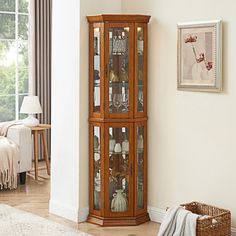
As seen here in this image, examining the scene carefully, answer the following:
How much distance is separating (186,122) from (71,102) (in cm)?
110

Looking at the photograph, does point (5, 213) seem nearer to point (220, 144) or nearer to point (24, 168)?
point (24, 168)

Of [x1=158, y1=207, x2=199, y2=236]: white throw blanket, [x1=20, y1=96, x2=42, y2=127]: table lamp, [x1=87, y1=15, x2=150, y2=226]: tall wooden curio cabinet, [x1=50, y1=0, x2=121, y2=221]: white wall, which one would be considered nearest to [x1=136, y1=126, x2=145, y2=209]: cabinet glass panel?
[x1=87, y1=15, x2=150, y2=226]: tall wooden curio cabinet

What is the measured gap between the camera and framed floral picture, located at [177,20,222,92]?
476cm

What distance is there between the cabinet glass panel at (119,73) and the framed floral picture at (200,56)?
494mm

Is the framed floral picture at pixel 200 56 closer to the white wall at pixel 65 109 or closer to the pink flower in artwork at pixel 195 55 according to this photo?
the pink flower in artwork at pixel 195 55

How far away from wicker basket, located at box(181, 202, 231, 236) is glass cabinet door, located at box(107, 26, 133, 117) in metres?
1.06

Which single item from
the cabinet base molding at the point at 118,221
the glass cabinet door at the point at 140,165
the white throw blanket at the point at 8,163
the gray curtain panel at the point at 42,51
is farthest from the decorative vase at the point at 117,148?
the gray curtain panel at the point at 42,51

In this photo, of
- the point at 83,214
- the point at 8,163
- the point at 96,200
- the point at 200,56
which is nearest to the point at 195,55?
the point at 200,56

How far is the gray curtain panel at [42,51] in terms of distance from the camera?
8.04m

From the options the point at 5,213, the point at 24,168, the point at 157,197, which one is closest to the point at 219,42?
the point at 157,197

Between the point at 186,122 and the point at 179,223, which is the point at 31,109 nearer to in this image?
the point at 186,122

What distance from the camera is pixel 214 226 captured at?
460cm

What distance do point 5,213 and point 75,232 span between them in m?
0.91

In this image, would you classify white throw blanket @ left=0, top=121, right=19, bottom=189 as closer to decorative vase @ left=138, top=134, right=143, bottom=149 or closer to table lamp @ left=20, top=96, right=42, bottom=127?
table lamp @ left=20, top=96, right=42, bottom=127
